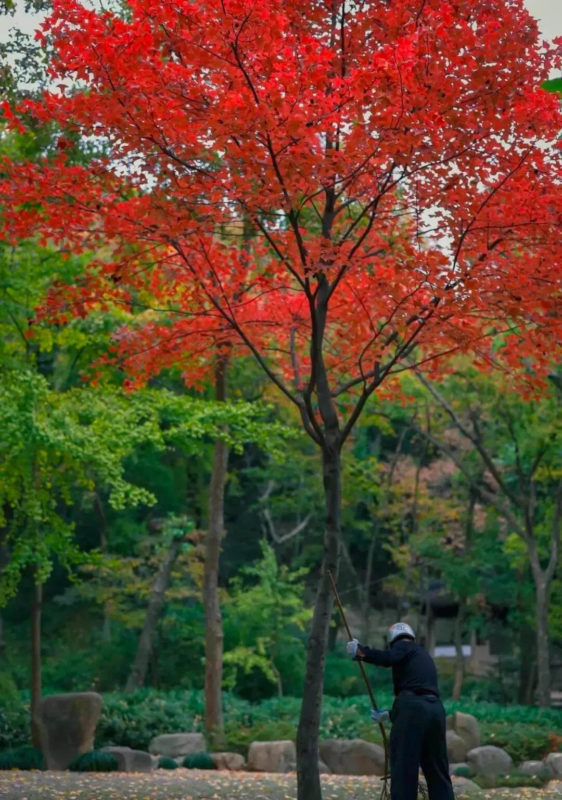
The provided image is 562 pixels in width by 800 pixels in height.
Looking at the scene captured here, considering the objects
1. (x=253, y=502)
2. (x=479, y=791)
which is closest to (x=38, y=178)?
(x=479, y=791)

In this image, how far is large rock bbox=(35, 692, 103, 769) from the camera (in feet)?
43.0

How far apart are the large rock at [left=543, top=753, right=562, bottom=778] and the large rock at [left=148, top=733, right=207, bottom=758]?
4754mm

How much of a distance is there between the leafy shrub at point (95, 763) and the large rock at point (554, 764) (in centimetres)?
550

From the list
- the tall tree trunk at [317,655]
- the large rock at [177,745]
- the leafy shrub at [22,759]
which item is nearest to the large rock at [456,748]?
the large rock at [177,745]

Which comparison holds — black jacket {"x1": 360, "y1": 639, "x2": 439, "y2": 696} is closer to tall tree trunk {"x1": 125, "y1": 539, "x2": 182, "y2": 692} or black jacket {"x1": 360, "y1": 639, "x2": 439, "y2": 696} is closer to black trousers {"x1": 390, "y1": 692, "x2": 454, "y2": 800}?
black trousers {"x1": 390, "y1": 692, "x2": 454, "y2": 800}

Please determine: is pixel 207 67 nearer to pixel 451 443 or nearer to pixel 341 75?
pixel 341 75

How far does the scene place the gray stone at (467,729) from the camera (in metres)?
Result: 14.7

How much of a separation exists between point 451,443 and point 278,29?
748 inches

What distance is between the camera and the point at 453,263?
7.73 metres

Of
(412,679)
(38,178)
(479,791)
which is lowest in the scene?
(479,791)

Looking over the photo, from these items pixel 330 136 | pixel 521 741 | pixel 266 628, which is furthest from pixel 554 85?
pixel 266 628

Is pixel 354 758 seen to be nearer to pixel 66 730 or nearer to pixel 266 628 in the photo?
pixel 66 730

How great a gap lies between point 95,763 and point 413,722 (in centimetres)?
695

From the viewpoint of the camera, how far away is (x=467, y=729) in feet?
48.6
